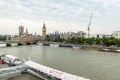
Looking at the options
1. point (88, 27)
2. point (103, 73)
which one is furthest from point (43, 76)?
point (88, 27)

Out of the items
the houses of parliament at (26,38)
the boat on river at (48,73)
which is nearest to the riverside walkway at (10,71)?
the boat on river at (48,73)

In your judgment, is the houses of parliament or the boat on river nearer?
the boat on river

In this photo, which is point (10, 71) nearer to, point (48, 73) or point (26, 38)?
point (48, 73)

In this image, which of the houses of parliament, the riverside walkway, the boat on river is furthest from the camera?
the houses of parliament

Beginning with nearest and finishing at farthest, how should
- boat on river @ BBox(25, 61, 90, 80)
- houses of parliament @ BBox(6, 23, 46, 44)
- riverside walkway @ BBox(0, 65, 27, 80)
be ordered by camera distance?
1. boat on river @ BBox(25, 61, 90, 80)
2. riverside walkway @ BBox(0, 65, 27, 80)
3. houses of parliament @ BBox(6, 23, 46, 44)

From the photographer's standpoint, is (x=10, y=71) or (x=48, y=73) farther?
(x=10, y=71)

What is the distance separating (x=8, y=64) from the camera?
30.3 metres

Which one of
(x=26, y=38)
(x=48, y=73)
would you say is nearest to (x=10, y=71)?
(x=48, y=73)

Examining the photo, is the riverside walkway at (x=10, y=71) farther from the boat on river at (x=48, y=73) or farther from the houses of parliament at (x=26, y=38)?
the houses of parliament at (x=26, y=38)

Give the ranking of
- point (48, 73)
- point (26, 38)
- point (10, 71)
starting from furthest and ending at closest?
1. point (26, 38)
2. point (10, 71)
3. point (48, 73)

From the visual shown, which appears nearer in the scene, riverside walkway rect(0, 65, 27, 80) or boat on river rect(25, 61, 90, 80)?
boat on river rect(25, 61, 90, 80)

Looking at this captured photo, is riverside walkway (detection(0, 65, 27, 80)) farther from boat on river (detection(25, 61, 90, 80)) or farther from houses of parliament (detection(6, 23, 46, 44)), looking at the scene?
houses of parliament (detection(6, 23, 46, 44))

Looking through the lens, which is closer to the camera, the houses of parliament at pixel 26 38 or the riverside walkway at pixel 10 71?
the riverside walkway at pixel 10 71

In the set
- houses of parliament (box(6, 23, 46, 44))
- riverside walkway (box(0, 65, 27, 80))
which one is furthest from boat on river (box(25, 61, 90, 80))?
houses of parliament (box(6, 23, 46, 44))
